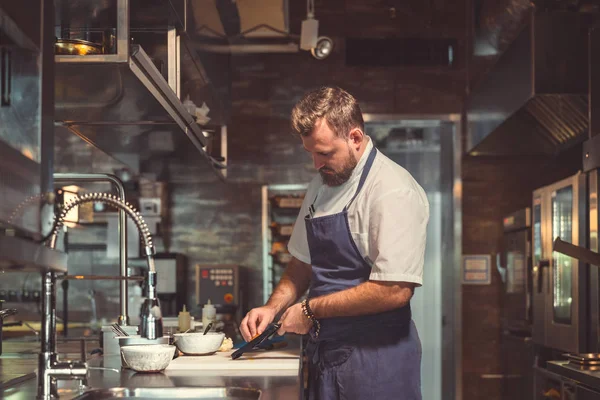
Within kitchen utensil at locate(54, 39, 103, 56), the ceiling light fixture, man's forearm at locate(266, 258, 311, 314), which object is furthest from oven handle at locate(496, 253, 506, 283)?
kitchen utensil at locate(54, 39, 103, 56)

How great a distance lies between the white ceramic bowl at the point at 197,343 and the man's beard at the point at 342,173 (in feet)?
2.50

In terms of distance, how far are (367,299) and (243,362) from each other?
58cm

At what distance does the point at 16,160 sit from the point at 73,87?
1.30 m

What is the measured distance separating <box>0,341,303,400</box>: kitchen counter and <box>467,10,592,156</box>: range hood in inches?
96.9

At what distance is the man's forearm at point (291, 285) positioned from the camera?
2963mm

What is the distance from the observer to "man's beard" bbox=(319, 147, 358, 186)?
2791mm

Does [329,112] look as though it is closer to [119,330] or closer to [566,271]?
[119,330]

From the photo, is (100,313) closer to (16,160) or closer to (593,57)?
(593,57)

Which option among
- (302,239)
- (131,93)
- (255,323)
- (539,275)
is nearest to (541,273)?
(539,275)

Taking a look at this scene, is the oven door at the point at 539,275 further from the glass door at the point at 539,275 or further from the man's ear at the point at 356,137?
the man's ear at the point at 356,137

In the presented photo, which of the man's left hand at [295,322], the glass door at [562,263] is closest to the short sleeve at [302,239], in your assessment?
the man's left hand at [295,322]

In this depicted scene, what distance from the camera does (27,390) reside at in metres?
2.14

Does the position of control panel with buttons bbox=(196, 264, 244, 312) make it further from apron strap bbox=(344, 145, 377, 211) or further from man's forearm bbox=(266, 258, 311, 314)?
apron strap bbox=(344, 145, 377, 211)

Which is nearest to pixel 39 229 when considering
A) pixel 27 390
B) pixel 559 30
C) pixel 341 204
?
pixel 27 390
